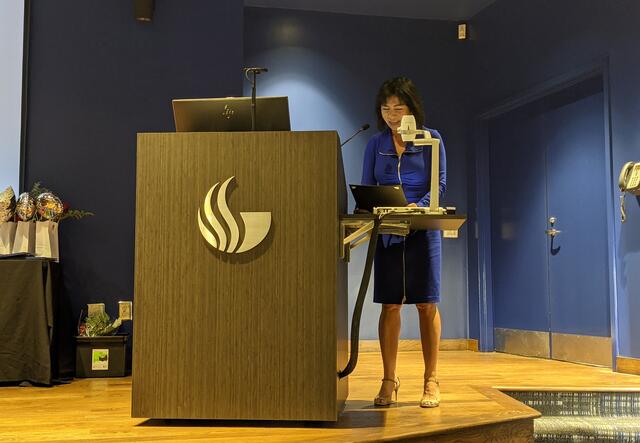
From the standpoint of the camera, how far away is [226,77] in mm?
4695

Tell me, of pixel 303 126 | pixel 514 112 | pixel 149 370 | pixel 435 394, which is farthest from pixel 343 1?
pixel 149 370

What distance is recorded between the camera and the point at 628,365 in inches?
182

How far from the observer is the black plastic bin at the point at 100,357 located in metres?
4.18

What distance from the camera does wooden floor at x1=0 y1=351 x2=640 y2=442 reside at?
2.31 m

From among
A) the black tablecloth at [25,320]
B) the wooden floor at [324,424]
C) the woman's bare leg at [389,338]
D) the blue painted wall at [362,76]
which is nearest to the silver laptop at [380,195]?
the woman's bare leg at [389,338]

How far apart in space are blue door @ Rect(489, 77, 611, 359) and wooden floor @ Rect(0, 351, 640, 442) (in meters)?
1.11

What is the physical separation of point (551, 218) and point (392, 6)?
2.24 meters

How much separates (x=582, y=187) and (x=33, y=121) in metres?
3.71

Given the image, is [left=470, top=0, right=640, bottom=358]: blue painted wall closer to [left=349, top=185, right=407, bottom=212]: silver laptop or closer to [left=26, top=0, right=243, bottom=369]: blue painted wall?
[left=26, top=0, right=243, bottom=369]: blue painted wall

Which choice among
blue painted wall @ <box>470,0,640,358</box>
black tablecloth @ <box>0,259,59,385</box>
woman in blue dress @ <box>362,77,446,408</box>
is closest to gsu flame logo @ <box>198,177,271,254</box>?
woman in blue dress @ <box>362,77,446,408</box>

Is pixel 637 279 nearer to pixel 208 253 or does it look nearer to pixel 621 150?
pixel 621 150

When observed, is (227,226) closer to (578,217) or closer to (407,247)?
(407,247)

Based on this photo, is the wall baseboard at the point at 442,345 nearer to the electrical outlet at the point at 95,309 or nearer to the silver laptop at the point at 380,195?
the electrical outlet at the point at 95,309

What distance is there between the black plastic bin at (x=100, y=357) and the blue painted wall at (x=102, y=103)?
27 centimetres
